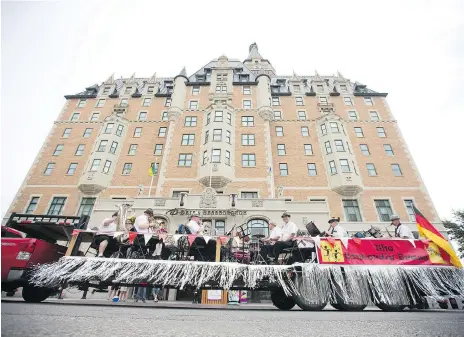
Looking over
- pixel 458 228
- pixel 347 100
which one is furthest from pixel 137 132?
pixel 458 228

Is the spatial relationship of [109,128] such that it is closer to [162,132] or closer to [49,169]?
[162,132]

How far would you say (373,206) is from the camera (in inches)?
968

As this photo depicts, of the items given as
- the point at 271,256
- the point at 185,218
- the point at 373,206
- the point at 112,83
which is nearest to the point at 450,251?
the point at 271,256

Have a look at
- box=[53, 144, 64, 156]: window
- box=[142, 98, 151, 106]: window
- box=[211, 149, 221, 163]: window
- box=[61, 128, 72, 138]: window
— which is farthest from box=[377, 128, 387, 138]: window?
box=[61, 128, 72, 138]: window

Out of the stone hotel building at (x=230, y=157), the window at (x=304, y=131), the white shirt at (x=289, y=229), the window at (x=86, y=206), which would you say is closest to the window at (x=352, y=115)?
the stone hotel building at (x=230, y=157)

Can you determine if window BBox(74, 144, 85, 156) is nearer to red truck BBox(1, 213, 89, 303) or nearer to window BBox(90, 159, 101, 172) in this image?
window BBox(90, 159, 101, 172)

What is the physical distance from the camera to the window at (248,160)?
2620cm

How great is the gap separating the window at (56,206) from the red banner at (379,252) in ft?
92.3

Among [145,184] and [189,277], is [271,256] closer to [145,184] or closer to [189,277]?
[189,277]

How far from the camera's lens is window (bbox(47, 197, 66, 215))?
2498cm

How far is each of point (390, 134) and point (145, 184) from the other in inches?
1229

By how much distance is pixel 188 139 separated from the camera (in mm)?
28672

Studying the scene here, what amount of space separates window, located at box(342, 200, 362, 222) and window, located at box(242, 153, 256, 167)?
10648mm

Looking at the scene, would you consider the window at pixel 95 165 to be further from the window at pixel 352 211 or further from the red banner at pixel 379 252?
the window at pixel 352 211
